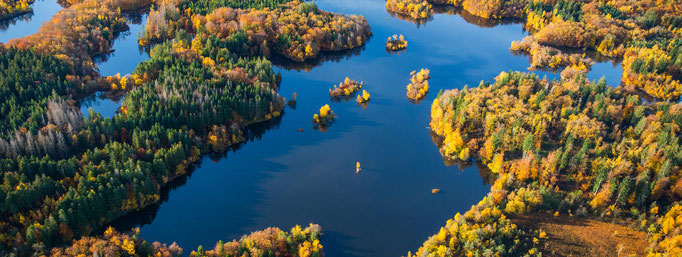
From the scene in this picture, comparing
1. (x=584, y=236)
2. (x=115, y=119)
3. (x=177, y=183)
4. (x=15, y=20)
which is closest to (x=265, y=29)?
(x=115, y=119)

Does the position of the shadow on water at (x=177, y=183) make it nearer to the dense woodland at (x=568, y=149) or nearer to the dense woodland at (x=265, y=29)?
the dense woodland at (x=265, y=29)

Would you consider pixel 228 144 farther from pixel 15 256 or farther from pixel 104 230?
pixel 15 256

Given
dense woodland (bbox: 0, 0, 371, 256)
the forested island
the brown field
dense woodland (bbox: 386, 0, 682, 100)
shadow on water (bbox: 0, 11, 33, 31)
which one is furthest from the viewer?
shadow on water (bbox: 0, 11, 33, 31)

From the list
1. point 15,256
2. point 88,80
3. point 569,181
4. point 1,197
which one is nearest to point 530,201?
point 569,181

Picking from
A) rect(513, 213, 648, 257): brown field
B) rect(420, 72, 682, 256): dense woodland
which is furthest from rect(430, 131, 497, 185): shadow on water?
rect(513, 213, 648, 257): brown field

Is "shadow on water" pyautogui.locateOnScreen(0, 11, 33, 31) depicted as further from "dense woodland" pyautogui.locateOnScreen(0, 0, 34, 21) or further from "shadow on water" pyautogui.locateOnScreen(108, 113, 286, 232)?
"shadow on water" pyautogui.locateOnScreen(108, 113, 286, 232)

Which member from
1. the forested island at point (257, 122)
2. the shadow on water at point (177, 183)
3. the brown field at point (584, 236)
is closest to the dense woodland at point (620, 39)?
the forested island at point (257, 122)
